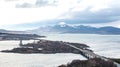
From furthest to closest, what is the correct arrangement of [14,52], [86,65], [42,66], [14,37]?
[14,37], [14,52], [42,66], [86,65]

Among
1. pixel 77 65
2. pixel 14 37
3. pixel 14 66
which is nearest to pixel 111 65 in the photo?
pixel 77 65

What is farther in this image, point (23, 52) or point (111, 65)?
point (23, 52)

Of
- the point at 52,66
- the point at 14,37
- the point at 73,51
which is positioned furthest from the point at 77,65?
the point at 14,37

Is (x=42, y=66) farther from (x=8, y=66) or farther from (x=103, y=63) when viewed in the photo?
(x=103, y=63)

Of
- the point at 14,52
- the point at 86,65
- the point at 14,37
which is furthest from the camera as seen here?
the point at 14,37

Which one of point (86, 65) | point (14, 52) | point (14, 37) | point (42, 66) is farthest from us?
point (14, 37)

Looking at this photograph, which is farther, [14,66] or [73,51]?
[73,51]

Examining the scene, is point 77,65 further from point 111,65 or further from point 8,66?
point 8,66

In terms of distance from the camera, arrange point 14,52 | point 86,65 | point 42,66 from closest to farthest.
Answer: point 86,65
point 42,66
point 14,52
